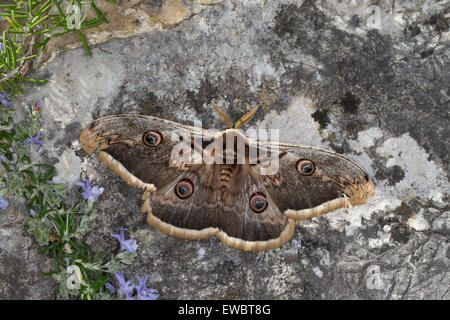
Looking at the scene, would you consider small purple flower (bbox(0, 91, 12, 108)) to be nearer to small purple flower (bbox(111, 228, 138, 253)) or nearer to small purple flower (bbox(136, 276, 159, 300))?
small purple flower (bbox(111, 228, 138, 253))

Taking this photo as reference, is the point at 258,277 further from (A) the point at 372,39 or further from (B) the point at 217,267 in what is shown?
(A) the point at 372,39

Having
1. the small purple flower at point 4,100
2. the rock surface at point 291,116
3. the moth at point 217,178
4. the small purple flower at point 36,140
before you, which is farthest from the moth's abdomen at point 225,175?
the small purple flower at point 4,100

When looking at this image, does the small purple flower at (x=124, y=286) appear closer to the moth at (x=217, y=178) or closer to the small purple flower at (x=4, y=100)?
the moth at (x=217, y=178)

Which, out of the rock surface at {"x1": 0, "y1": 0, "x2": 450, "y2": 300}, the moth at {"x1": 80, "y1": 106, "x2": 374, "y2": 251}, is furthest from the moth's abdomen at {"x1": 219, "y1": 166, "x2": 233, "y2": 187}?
the rock surface at {"x1": 0, "y1": 0, "x2": 450, "y2": 300}

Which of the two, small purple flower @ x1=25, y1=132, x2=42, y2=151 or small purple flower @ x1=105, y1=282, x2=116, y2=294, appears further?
small purple flower @ x1=25, y1=132, x2=42, y2=151

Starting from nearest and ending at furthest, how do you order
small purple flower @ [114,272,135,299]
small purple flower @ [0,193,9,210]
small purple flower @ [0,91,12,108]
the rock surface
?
small purple flower @ [114,272,135,299] < small purple flower @ [0,193,9,210] < the rock surface < small purple flower @ [0,91,12,108]

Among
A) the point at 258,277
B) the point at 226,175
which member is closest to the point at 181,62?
the point at 226,175

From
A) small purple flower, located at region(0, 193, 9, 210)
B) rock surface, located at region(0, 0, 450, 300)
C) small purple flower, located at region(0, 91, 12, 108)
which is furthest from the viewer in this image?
small purple flower, located at region(0, 91, 12, 108)

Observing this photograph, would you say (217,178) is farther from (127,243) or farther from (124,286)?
(124,286)
